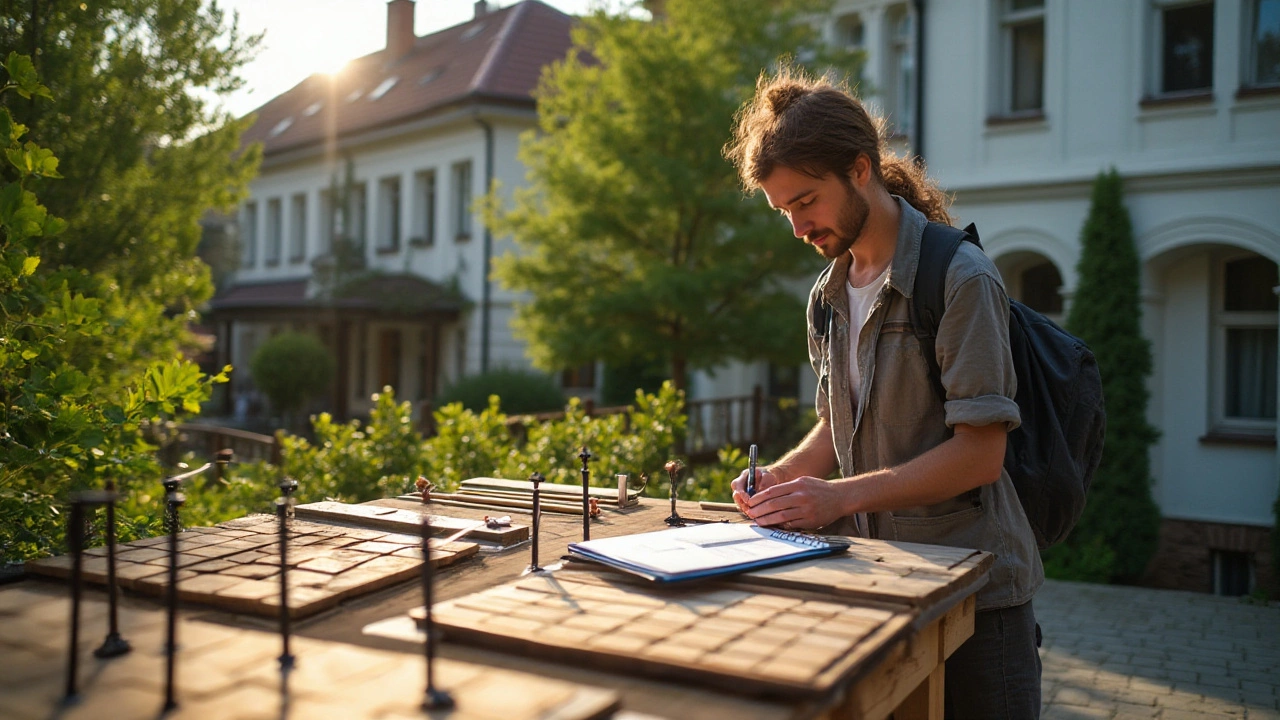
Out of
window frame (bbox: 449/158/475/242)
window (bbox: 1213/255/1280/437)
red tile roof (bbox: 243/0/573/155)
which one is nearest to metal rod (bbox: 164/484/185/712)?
window (bbox: 1213/255/1280/437)

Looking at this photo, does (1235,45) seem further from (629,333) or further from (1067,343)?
(1067,343)

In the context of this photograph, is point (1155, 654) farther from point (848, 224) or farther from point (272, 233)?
point (272, 233)

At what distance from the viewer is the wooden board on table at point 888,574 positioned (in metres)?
1.79

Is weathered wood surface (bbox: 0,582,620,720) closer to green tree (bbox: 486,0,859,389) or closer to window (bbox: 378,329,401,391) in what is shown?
green tree (bbox: 486,0,859,389)

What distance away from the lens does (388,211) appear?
26.1 meters

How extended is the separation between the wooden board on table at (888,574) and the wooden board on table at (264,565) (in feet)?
2.22

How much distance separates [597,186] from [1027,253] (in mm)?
5641

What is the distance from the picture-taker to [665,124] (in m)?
12.2

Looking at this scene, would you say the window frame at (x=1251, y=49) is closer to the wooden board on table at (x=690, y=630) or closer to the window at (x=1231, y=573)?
the window at (x=1231, y=573)

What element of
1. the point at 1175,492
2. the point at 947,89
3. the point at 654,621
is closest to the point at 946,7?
the point at 947,89

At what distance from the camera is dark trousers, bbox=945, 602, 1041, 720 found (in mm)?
2551

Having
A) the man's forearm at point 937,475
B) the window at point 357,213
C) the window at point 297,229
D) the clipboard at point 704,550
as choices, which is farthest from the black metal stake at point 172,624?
the window at point 297,229

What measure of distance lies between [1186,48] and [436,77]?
57.9 ft

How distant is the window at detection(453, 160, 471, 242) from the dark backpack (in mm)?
21586
